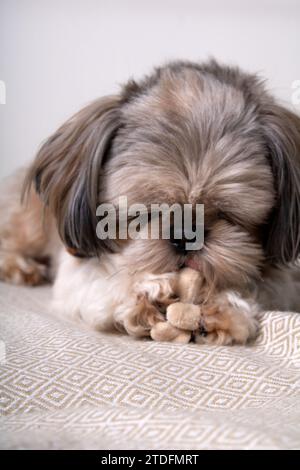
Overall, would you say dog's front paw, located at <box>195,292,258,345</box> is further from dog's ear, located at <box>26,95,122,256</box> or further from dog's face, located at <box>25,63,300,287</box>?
dog's ear, located at <box>26,95,122,256</box>

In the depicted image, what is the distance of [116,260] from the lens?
5.92 ft

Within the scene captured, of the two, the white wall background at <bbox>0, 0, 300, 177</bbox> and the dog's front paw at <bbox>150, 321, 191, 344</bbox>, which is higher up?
the white wall background at <bbox>0, 0, 300, 177</bbox>

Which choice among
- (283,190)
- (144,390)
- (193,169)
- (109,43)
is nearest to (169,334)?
(144,390)

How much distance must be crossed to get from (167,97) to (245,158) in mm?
322

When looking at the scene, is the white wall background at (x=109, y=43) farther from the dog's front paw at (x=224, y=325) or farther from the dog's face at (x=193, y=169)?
the dog's front paw at (x=224, y=325)

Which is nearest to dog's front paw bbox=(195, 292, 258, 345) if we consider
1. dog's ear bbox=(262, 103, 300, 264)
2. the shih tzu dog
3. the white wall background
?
the shih tzu dog

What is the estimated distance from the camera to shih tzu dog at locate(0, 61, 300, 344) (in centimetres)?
163

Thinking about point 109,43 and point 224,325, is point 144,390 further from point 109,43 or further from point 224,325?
point 109,43

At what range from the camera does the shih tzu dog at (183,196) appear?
1.63m

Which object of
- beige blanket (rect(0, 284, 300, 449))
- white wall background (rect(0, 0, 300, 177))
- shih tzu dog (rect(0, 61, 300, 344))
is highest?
white wall background (rect(0, 0, 300, 177))

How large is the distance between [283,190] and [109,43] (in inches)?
73.8

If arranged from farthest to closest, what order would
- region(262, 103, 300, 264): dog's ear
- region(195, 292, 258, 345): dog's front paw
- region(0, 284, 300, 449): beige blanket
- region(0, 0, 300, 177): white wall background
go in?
region(0, 0, 300, 177): white wall background < region(262, 103, 300, 264): dog's ear < region(195, 292, 258, 345): dog's front paw < region(0, 284, 300, 449): beige blanket

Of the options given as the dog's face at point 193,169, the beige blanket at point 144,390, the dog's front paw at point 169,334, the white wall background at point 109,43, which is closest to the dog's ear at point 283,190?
the dog's face at point 193,169

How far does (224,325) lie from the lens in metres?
1.57
